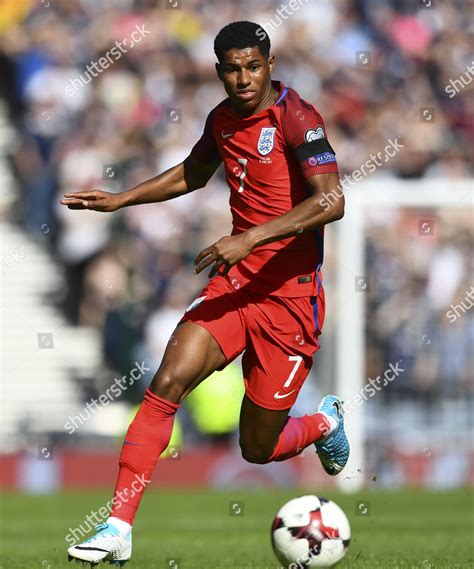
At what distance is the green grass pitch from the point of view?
7094mm

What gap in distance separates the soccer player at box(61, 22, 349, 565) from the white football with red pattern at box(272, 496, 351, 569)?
54 centimetres

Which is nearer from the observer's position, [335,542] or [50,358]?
[335,542]

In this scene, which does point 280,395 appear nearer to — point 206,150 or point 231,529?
point 206,150

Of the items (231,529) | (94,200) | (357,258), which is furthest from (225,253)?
(357,258)

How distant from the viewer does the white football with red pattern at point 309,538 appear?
241 inches

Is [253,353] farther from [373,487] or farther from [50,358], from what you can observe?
[50,358]

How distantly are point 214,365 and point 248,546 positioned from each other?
10.0ft

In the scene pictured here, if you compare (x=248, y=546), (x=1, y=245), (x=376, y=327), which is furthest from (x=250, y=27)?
(x=1, y=245)

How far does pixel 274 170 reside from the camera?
614cm

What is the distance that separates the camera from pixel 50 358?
15.2 m

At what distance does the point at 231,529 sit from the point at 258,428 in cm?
401

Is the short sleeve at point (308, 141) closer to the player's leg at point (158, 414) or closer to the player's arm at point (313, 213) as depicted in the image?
the player's arm at point (313, 213)

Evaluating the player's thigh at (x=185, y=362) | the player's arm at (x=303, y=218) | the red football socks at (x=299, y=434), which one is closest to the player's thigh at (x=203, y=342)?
the player's thigh at (x=185, y=362)

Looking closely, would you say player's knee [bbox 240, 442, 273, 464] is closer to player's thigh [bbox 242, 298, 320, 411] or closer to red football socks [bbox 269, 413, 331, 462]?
red football socks [bbox 269, 413, 331, 462]
